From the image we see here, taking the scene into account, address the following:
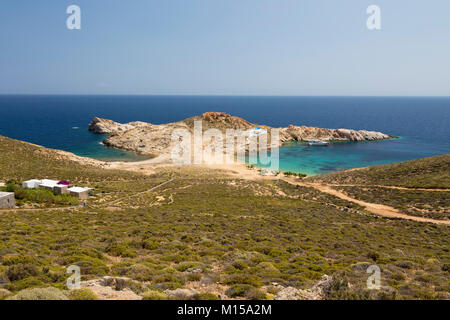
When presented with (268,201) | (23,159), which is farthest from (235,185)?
(23,159)

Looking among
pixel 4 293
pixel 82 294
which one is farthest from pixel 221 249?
pixel 4 293

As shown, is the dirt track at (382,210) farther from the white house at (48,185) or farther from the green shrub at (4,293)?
the white house at (48,185)

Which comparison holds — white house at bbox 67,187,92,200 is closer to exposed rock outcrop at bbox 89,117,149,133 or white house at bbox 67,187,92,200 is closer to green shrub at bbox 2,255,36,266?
green shrub at bbox 2,255,36,266

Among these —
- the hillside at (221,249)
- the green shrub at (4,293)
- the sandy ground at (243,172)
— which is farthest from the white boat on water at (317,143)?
the green shrub at (4,293)

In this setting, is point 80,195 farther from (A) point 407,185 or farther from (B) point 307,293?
(A) point 407,185

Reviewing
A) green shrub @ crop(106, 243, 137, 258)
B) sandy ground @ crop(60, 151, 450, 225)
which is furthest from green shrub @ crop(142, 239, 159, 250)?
sandy ground @ crop(60, 151, 450, 225)
